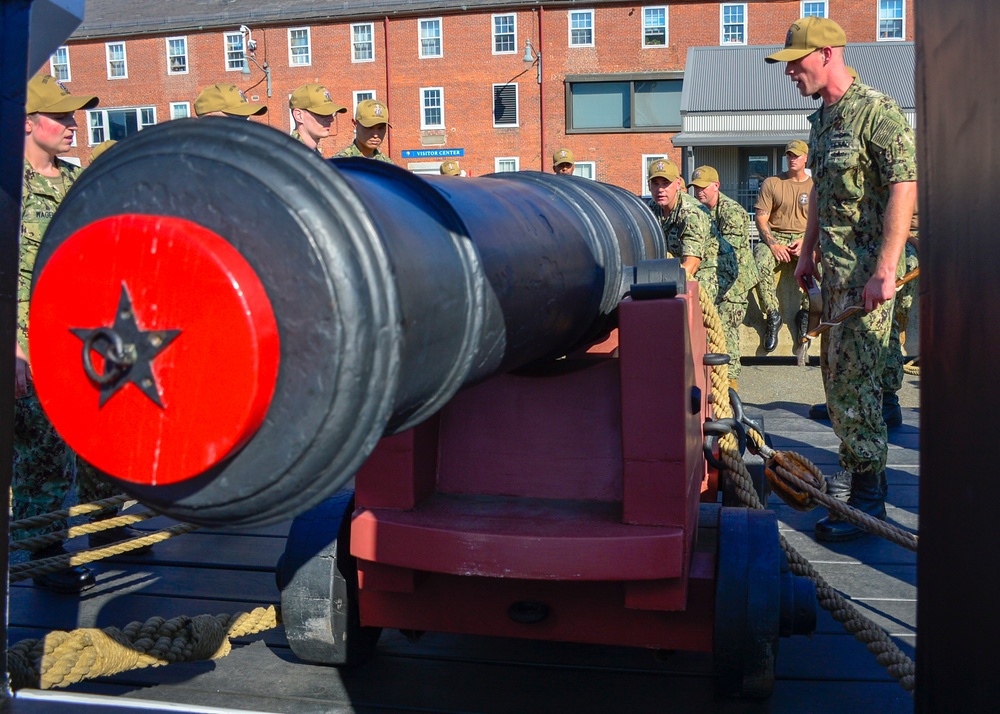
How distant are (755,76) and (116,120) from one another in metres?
22.9

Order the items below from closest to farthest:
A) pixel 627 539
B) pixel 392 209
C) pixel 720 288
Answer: pixel 392 209 → pixel 627 539 → pixel 720 288

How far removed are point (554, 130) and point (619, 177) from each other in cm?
261

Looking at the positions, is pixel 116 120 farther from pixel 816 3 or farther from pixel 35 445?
pixel 35 445

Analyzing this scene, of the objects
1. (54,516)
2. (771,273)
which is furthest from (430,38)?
(54,516)

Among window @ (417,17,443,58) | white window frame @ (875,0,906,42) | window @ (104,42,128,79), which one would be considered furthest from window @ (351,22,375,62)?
white window frame @ (875,0,906,42)

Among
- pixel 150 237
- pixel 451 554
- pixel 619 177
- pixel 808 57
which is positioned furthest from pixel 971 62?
pixel 619 177

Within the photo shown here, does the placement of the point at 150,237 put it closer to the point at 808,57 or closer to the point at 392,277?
the point at 392,277

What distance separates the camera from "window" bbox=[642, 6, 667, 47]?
32.8 metres

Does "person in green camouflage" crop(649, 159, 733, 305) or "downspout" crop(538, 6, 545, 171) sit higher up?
"downspout" crop(538, 6, 545, 171)

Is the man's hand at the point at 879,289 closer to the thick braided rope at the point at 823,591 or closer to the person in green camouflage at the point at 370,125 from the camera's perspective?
the thick braided rope at the point at 823,591

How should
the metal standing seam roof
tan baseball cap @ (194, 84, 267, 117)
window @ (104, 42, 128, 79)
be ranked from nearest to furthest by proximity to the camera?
tan baseball cap @ (194, 84, 267, 117) < the metal standing seam roof < window @ (104, 42, 128, 79)

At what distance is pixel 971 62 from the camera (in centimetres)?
97

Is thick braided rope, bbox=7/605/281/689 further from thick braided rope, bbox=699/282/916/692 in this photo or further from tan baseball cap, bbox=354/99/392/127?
tan baseball cap, bbox=354/99/392/127

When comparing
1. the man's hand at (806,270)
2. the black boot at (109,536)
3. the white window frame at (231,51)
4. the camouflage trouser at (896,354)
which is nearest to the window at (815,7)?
the white window frame at (231,51)
